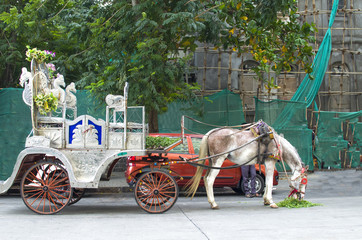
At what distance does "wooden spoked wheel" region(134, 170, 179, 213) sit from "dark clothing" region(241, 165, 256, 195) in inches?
133

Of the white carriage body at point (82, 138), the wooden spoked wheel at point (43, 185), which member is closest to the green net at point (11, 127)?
the wooden spoked wheel at point (43, 185)

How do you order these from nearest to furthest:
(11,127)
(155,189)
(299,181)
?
1. (155,189)
2. (299,181)
3. (11,127)

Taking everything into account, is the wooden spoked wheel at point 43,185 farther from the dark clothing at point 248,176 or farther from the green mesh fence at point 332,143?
the green mesh fence at point 332,143

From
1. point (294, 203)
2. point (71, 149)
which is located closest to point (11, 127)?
point (71, 149)

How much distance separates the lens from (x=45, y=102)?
8867mm

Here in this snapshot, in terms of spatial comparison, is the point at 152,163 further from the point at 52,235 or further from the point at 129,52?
the point at 129,52

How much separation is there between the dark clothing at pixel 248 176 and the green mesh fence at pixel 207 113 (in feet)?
9.38

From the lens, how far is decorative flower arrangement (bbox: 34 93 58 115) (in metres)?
8.82

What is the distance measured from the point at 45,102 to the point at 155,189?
8.99 ft

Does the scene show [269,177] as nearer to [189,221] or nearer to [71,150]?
[189,221]

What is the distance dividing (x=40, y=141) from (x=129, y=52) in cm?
493

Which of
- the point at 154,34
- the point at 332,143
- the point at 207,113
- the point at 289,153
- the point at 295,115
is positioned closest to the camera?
the point at 289,153

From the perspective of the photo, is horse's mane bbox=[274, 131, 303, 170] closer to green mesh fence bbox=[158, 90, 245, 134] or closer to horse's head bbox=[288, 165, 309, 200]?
horse's head bbox=[288, 165, 309, 200]

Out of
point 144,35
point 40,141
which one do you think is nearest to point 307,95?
point 144,35
